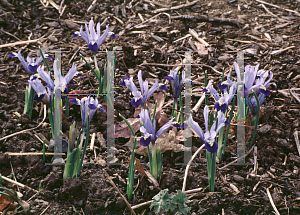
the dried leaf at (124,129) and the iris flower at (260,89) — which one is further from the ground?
the iris flower at (260,89)

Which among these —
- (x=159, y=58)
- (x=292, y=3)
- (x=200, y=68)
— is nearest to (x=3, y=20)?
(x=159, y=58)

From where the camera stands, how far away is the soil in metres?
2.55

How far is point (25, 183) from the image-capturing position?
8.74 feet

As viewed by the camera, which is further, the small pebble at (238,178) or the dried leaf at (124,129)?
the dried leaf at (124,129)

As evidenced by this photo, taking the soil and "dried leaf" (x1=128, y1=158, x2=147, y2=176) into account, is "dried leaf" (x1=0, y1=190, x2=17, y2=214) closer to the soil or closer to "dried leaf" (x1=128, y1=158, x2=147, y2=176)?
the soil

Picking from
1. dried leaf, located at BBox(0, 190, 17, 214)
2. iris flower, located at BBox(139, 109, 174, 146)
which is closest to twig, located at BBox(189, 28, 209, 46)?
iris flower, located at BBox(139, 109, 174, 146)

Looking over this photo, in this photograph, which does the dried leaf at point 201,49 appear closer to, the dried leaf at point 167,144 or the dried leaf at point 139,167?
the dried leaf at point 167,144

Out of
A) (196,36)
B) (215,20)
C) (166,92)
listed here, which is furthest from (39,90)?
(215,20)

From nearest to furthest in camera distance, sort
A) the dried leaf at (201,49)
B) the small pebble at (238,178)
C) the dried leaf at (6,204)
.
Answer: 1. the dried leaf at (6,204)
2. the small pebble at (238,178)
3. the dried leaf at (201,49)

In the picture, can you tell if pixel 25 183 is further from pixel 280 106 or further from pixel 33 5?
pixel 33 5

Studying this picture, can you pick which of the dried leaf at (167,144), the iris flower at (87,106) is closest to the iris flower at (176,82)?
the dried leaf at (167,144)

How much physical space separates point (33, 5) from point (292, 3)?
3.99 m

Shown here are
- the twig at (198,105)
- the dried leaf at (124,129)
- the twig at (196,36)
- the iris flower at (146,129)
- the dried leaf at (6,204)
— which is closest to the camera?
the iris flower at (146,129)

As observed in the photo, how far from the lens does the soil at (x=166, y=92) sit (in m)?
2.55
